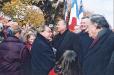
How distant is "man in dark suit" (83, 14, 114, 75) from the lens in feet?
28.3

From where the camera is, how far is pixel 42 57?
11.0 m

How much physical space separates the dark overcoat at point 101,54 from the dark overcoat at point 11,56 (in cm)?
220

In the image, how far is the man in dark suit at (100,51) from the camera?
8.62 metres

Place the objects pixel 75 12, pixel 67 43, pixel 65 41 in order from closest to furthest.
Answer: pixel 67 43 → pixel 65 41 → pixel 75 12

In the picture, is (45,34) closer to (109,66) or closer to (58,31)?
(58,31)

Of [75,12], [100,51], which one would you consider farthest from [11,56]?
[75,12]

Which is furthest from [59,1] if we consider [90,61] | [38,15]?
[90,61]

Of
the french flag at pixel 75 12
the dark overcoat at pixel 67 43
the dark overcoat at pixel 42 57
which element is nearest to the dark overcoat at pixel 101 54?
the dark overcoat at pixel 67 43

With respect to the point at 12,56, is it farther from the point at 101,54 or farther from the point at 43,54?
the point at 101,54

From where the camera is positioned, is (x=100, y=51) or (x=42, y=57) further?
(x=42, y=57)

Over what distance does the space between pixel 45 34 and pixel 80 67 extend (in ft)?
3.68

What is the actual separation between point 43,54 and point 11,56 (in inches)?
26.6

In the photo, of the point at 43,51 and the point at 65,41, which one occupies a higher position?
the point at 65,41

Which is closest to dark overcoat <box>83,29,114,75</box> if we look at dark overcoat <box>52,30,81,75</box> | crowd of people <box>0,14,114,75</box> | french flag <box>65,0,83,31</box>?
crowd of people <box>0,14,114,75</box>
